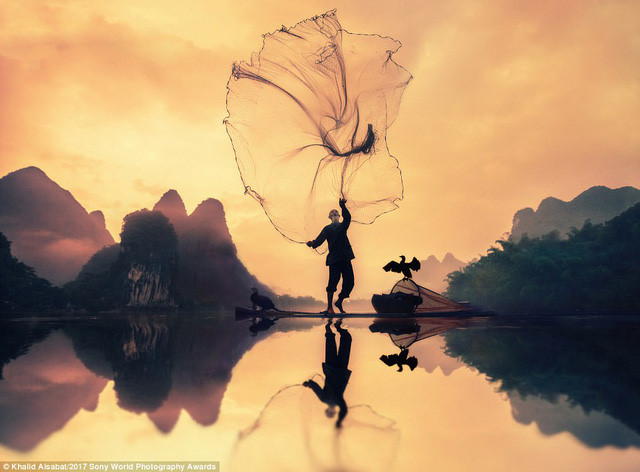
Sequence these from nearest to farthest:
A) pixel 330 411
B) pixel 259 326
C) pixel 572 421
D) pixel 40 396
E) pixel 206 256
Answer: pixel 572 421, pixel 330 411, pixel 40 396, pixel 259 326, pixel 206 256

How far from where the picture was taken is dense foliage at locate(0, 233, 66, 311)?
53.4m

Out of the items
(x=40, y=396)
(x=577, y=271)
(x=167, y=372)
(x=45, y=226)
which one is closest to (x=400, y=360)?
(x=167, y=372)

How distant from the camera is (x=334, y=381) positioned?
443 centimetres

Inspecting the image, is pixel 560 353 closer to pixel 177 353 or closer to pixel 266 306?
pixel 177 353

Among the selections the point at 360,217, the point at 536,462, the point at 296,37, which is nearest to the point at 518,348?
the point at 536,462

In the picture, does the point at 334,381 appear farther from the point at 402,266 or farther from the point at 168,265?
the point at 168,265

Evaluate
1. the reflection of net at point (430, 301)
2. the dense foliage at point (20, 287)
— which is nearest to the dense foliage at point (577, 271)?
the reflection of net at point (430, 301)

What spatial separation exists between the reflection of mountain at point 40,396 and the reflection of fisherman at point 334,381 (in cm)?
174

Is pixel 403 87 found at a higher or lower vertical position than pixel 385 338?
higher

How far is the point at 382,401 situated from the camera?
3604 millimetres

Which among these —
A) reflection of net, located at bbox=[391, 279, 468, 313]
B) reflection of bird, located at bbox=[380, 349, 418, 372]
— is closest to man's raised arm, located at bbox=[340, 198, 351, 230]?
reflection of net, located at bbox=[391, 279, 468, 313]

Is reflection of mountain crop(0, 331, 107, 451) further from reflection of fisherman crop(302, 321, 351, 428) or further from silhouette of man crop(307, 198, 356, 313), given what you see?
silhouette of man crop(307, 198, 356, 313)

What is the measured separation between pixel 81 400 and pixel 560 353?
19.2ft

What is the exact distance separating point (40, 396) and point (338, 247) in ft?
34.5
